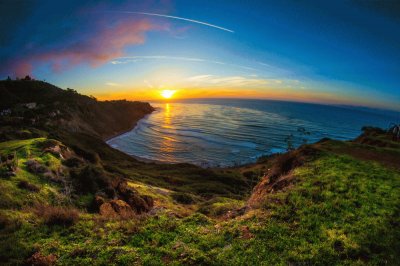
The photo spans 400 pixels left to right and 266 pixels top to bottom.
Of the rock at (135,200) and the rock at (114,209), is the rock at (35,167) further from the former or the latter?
the rock at (114,209)

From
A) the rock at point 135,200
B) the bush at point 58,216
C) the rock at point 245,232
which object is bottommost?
the rock at point 135,200

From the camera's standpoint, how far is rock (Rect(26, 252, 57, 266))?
7.20 meters

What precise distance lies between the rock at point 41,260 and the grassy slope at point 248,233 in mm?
273

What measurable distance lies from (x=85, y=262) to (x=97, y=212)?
5.38 m

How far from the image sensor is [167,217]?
10.8 meters

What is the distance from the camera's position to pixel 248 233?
8.91m

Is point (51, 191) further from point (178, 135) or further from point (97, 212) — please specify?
point (178, 135)

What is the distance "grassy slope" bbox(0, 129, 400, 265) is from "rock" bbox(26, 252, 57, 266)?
10.7 inches

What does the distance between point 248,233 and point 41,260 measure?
714 cm

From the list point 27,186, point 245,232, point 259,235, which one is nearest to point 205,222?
point 245,232

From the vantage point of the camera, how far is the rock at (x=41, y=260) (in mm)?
7202

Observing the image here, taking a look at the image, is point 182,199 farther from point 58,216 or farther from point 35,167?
point 58,216

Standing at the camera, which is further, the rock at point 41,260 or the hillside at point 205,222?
the hillside at point 205,222

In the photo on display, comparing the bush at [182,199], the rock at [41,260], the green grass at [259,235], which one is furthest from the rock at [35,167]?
the bush at [182,199]
